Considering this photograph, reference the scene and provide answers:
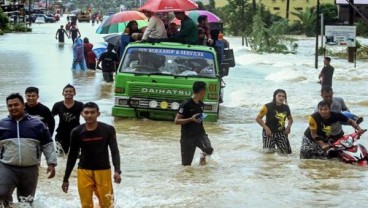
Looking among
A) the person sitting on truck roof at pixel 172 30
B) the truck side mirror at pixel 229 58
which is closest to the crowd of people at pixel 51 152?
the truck side mirror at pixel 229 58

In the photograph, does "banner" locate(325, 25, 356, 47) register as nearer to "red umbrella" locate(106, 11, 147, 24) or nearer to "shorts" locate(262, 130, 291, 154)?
"red umbrella" locate(106, 11, 147, 24)

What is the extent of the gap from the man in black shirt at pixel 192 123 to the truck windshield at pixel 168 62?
5120mm

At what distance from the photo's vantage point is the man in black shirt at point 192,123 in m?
11.2

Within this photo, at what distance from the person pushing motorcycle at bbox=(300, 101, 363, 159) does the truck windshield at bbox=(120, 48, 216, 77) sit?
4.72 meters

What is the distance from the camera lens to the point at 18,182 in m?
8.17

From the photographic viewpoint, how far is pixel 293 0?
103312 mm

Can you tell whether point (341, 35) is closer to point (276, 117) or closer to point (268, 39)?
point (268, 39)

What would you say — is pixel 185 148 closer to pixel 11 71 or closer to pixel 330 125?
pixel 330 125

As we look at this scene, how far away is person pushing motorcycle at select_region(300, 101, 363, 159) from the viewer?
38.7 feet

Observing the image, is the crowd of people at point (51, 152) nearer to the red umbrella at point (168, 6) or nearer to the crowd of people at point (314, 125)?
the crowd of people at point (314, 125)

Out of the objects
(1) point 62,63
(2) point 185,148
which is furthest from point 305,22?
(2) point 185,148

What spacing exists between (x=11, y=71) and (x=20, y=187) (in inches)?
927

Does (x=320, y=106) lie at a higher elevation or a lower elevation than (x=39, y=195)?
higher

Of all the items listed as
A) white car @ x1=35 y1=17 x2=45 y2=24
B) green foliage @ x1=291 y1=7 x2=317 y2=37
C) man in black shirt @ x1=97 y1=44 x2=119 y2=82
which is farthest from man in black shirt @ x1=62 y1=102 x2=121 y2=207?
white car @ x1=35 y1=17 x2=45 y2=24
